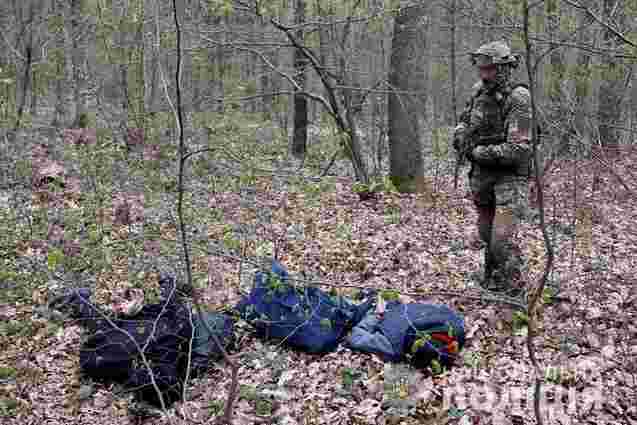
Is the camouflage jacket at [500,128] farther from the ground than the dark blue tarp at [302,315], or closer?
farther from the ground

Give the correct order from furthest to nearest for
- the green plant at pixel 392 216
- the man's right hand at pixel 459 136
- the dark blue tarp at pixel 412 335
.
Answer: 1. the green plant at pixel 392 216
2. the man's right hand at pixel 459 136
3. the dark blue tarp at pixel 412 335

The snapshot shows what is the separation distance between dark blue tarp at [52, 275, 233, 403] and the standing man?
2432 millimetres

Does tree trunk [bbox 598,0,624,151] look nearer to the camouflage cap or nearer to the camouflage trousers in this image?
the camouflage trousers

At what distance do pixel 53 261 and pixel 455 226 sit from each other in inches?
209

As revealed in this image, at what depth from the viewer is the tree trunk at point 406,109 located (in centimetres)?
927

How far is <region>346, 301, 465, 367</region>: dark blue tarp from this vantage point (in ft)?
14.0

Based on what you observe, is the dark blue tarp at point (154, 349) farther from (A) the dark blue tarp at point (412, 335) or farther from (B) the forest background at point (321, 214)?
(A) the dark blue tarp at point (412, 335)

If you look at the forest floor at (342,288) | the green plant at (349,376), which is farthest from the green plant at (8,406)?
the green plant at (349,376)

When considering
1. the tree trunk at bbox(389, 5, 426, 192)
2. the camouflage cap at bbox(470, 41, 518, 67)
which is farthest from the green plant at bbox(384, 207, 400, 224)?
the camouflage cap at bbox(470, 41, 518, 67)

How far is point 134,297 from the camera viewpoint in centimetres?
608

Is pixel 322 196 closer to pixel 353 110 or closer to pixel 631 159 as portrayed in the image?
pixel 353 110

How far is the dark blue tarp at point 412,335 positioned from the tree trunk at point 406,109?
4.96m

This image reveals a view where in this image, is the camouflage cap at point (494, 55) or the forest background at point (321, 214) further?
the camouflage cap at point (494, 55)

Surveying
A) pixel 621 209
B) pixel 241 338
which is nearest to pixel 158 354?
pixel 241 338
